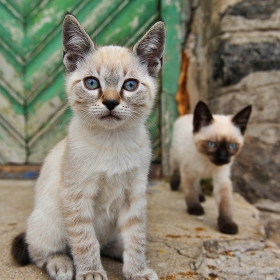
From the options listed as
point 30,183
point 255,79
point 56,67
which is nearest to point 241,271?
point 255,79

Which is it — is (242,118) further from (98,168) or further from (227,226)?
(98,168)

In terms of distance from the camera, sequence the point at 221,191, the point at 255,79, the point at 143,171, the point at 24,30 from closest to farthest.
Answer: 1. the point at 143,171
2. the point at 221,191
3. the point at 255,79
4. the point at 24,30

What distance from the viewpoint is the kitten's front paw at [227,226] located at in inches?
94.8

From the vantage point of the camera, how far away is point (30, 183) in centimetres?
356

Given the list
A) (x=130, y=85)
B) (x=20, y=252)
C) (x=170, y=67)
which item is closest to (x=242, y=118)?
(x=170, y=67)

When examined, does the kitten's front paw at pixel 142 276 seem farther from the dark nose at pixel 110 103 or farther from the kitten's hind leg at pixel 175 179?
the kitten's hind leg at pixel 175 179

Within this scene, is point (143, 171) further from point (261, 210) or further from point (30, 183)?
point (30, 183)

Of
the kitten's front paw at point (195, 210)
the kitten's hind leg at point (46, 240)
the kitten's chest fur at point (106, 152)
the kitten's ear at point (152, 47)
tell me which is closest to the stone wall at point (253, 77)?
the kitten's front paw at point (195, 210)

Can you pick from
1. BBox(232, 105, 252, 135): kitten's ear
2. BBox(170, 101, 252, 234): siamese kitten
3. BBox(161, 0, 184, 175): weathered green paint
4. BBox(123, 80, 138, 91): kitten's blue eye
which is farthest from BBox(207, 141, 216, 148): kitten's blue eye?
BBox(123, 80, 138, 91): kitten's blue eye

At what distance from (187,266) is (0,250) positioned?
1113 mm

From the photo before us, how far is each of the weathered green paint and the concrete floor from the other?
87 cm

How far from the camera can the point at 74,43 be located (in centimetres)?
179

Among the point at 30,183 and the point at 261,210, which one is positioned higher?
the point at 261,210

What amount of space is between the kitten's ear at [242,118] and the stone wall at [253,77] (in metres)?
0.39
